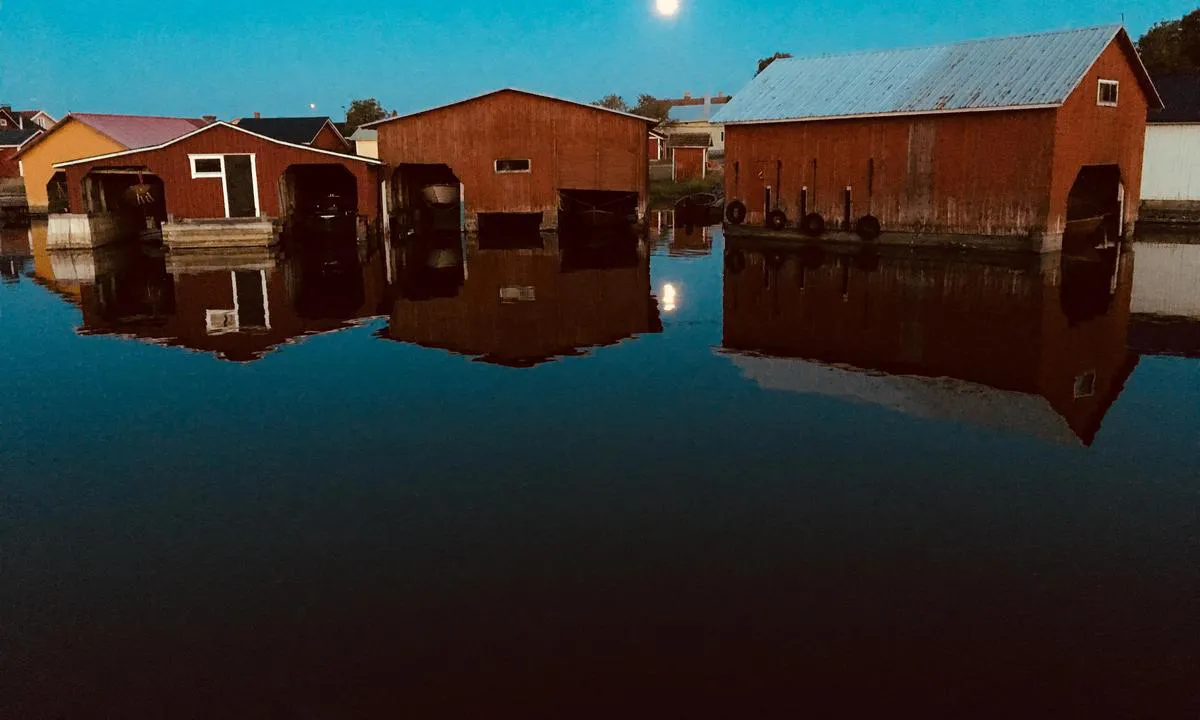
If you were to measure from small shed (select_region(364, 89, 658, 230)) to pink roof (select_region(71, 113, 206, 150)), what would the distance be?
24199 mm

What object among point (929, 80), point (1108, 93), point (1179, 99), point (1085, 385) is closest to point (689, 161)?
point (1179, 99)

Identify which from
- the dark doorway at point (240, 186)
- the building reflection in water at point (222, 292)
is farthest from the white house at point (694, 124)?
the building reflection in water at point (222, 292)

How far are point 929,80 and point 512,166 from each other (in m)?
17.9

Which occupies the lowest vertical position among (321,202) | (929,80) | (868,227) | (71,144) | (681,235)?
(681,235)

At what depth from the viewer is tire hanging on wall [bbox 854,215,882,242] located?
1244 inches

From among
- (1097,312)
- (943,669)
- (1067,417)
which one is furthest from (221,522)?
(1097,312)

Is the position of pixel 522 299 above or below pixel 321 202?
below

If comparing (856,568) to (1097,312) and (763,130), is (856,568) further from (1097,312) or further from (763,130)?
(763,130)

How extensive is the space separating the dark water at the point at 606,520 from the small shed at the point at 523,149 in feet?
73.7

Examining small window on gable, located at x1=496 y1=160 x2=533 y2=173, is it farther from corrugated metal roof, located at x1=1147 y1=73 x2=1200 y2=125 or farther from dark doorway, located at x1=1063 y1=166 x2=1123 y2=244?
corrugated metal roof, located at x1=1147 y1=73 x2=1200 y2=125

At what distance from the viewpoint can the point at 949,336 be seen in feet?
52.1

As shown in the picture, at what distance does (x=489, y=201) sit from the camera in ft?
129

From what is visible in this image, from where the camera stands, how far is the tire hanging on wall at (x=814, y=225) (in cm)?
3306

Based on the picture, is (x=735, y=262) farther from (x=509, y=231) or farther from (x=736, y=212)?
(x=509, y=231)
